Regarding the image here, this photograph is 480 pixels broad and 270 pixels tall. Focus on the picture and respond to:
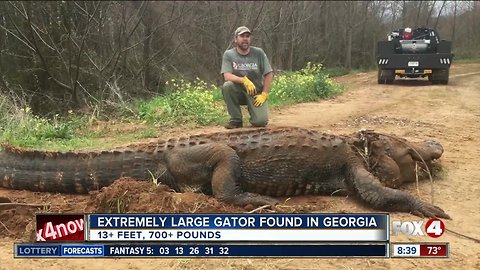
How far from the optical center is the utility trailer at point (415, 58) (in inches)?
637

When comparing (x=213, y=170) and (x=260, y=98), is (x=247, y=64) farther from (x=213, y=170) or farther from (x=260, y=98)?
(x=213, y=170)

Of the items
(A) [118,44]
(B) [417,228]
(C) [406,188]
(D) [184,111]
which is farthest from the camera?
(A) [118,44]

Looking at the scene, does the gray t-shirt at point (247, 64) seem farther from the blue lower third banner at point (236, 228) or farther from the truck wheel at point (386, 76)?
the truck wheel at point (386, 76)

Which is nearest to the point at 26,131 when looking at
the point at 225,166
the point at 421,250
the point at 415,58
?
the point at 225,166

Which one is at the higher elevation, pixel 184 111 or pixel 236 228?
pixel 184 111

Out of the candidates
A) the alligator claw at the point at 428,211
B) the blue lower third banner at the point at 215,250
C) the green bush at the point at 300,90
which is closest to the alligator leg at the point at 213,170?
the blue lower third banner at the point at 215,250

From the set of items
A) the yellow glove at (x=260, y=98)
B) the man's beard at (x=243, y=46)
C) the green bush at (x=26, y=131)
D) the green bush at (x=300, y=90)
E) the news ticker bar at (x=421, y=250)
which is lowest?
the news ticker bar at (x=421, y=250)

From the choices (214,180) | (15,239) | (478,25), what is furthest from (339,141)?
(478,25)

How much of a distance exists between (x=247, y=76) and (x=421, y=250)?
13.7 ft

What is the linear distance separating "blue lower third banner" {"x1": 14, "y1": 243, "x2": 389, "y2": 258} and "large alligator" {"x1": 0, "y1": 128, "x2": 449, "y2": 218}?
1.05m

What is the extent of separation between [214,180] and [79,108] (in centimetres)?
877

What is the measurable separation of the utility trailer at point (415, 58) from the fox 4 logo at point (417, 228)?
13.4 meters

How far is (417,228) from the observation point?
385cm

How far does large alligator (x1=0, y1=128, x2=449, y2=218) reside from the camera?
446 cm
